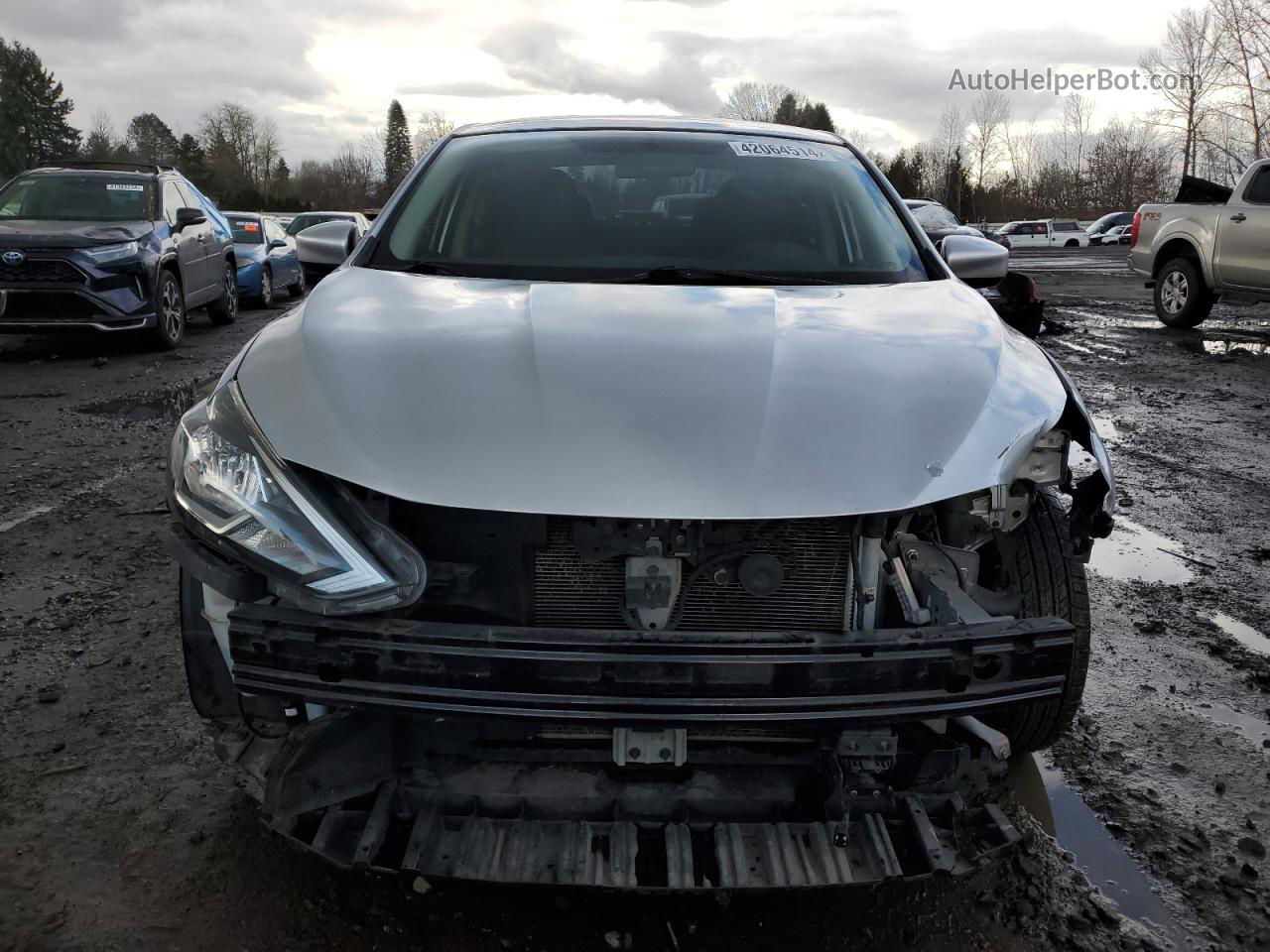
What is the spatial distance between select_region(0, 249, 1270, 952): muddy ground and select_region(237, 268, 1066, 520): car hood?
2.95ft

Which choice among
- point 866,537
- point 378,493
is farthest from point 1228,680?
point 378,493

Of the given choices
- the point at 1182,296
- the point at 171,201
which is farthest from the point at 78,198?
the point at 1182,296

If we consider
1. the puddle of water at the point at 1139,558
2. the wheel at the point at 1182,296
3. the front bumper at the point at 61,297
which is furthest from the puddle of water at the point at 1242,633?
the wheel at the point at 1182,296

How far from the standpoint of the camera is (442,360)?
2078mm

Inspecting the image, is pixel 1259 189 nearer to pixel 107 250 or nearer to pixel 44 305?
pixel 107 250

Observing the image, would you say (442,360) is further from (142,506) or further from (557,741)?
(142,506)

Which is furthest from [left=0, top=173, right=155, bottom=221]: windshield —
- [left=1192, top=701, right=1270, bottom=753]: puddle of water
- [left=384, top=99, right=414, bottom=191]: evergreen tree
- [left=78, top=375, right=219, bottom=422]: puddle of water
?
[left=384, top=99, right=414, bottom=191]: evergreen tree

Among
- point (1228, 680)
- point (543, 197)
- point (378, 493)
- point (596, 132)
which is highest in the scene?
point (596, 132)

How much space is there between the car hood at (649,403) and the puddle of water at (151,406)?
4964 mm

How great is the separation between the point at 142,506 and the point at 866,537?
3892mm

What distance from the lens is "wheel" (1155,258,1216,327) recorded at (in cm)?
1166

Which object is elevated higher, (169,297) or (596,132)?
(596,132)

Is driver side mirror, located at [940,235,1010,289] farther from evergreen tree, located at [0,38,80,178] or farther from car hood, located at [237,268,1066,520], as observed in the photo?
evergreen tree, located at [0,38,80,178]

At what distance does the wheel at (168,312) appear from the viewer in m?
9.59
